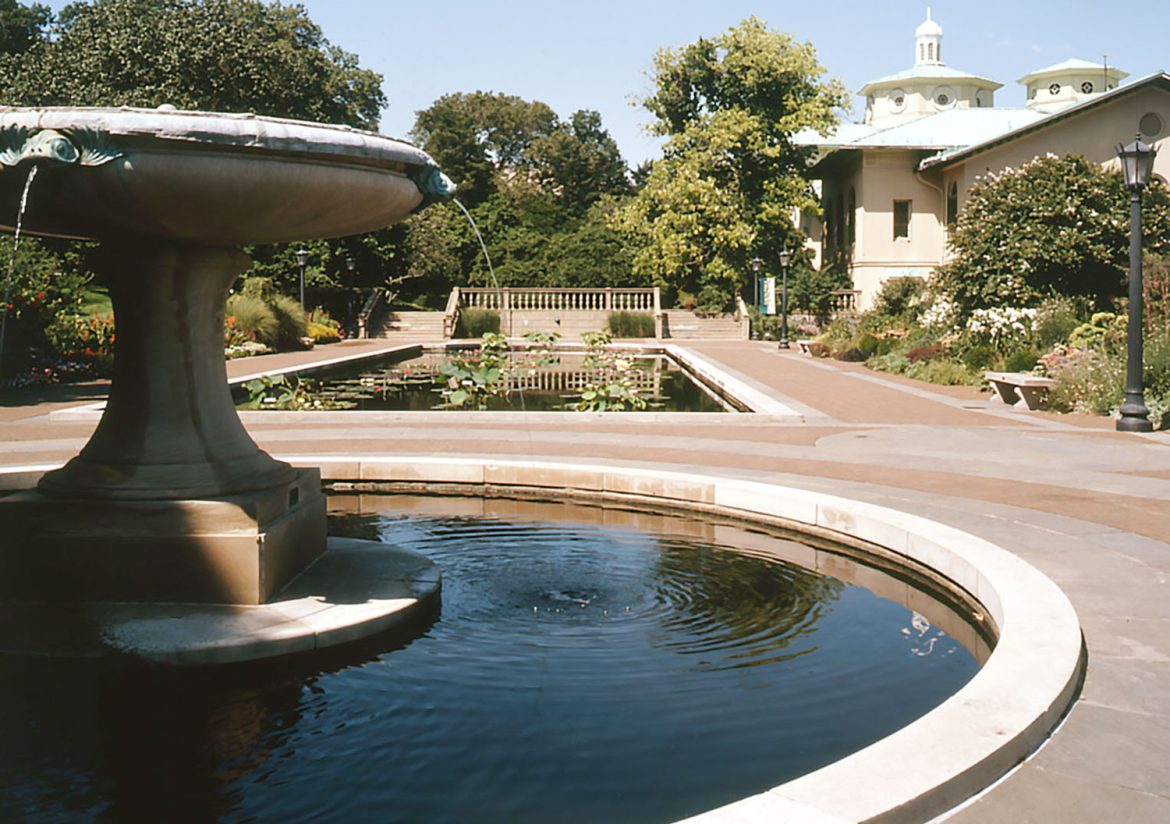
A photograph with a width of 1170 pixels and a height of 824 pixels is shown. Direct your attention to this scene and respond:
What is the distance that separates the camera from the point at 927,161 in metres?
42.2

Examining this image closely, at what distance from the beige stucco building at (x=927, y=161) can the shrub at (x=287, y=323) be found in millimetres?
21279

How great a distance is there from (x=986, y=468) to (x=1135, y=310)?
15.7 ft

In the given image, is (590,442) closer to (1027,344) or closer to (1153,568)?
(1153,568)

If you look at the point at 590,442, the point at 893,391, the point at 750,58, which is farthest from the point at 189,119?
the point at 750,58

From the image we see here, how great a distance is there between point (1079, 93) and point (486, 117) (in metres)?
39.2

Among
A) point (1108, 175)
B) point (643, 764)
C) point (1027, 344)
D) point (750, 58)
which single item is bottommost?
point (643, 764)

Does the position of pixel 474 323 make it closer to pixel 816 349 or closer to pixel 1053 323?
pixel 816 349

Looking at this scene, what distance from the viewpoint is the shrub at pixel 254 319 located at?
107 feet

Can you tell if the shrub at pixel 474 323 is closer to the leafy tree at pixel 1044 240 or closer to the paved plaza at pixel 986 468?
the leafy tree at pixel 1044 240

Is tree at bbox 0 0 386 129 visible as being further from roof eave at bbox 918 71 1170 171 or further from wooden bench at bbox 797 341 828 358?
roof eave at bbox 918 71 1170 171

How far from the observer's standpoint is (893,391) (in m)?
20.4

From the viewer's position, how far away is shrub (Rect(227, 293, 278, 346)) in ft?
107

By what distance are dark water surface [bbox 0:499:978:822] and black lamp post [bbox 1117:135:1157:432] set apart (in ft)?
29.0

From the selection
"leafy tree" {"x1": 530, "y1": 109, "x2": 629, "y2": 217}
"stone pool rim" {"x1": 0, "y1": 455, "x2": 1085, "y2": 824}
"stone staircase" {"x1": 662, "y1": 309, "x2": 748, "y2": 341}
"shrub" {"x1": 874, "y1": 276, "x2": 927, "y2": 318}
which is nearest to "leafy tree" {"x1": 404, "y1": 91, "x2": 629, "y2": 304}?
"leafy tree" {"x1": 530, "y1": 109, "x2": 629, "y2": 217}
